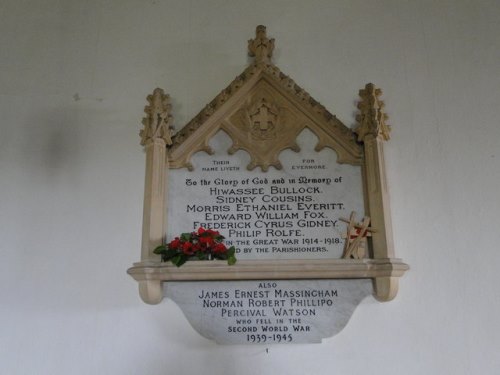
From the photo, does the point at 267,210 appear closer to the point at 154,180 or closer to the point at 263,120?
the point at 263,120

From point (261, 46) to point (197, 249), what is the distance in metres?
1.56

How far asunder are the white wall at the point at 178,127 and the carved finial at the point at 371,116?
159 mm

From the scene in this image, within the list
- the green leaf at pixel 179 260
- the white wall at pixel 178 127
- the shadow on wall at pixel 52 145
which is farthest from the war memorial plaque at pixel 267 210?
the shadow on wall at pixel 52 145

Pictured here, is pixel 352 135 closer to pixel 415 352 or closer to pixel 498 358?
pixel 415 352

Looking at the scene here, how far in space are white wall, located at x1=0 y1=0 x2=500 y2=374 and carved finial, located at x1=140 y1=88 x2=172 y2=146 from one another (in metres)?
0.19

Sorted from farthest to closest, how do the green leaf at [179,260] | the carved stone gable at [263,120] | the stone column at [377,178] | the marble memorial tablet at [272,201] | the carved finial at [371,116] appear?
→ 1. the carved stone gable at [263,120]
2. the carved finial at [371,116]
3. the marble memorial tablet at [272,201]
4. the stone column at [377,178]
5. the green leaf at [179,260]

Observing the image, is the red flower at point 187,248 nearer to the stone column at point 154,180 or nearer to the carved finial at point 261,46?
the stone column at point 154,180

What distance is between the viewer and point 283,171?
9.67ft

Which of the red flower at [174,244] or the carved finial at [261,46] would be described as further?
the carved finial at [261,46]

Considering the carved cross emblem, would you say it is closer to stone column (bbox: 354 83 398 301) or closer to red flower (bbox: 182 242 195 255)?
stone column (bbox: 354 83 398 301)

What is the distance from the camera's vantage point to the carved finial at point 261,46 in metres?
3.15

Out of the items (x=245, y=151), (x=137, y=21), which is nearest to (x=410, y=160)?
(x=245, y=151)

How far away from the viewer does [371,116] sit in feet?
9.59

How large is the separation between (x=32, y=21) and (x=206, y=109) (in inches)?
66.8
